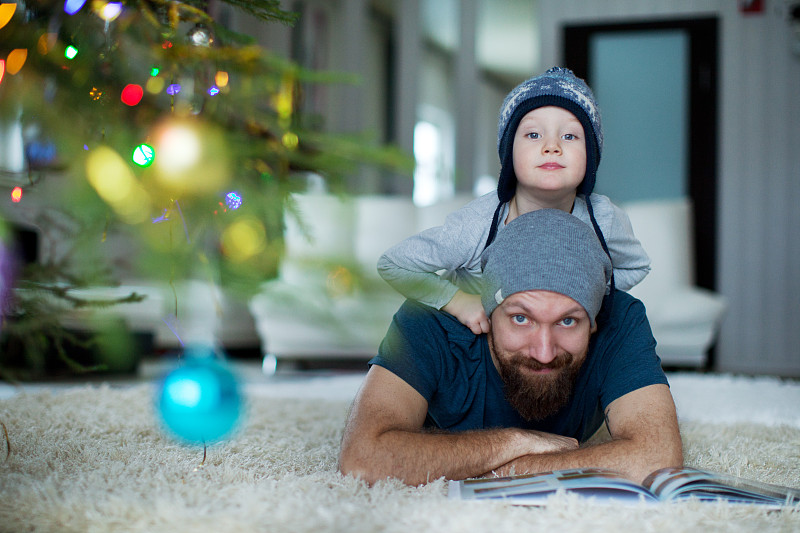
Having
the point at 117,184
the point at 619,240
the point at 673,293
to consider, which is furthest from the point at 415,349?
the point at 673,293

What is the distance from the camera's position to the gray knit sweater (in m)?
1.20

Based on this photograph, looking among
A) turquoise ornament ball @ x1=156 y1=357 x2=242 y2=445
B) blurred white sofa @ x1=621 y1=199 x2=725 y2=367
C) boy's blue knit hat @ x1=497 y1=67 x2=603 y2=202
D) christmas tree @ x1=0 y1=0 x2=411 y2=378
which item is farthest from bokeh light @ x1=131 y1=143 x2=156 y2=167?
blurred white sofa @ x1=621 y1=199 x2=725 y2=367

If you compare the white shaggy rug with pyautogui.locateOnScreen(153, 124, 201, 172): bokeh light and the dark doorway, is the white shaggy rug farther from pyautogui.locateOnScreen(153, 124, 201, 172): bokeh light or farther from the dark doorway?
the dark doorway

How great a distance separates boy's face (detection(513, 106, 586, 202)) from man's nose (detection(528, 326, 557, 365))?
27cm

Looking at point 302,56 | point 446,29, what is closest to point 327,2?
point 302,56

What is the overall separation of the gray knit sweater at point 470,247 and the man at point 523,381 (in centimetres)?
7

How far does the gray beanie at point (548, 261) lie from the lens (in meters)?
1.05

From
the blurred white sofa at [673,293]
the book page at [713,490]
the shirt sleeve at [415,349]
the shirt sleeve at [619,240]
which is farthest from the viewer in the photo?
the blurred white sofa at [673,293]

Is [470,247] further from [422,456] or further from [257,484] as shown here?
[257,484]

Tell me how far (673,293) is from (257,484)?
2.84 m

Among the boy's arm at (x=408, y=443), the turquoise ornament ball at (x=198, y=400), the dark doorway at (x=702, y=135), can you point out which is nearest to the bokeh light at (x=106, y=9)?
the turquoise ornament ball at (x=198, y=400)

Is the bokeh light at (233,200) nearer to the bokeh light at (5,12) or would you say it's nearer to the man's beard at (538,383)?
the bokeh light at (5,12)

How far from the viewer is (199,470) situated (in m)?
1.03

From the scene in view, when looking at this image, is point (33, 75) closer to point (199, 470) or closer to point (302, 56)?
point (199, 470)
